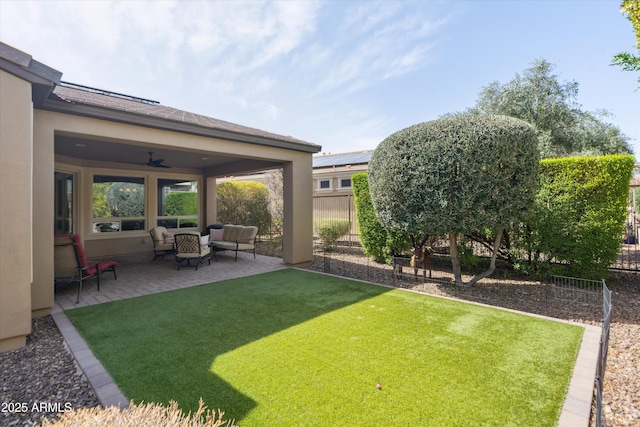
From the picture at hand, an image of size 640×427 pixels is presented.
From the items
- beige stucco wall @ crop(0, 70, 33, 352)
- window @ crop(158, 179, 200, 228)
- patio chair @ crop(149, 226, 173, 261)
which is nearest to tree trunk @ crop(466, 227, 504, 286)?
beige stucco wall @ crop(0, 70, 33, 352)

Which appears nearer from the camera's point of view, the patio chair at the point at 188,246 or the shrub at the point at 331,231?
the patio chair at the point at 188,246

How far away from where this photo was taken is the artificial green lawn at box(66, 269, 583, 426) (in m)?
2.87

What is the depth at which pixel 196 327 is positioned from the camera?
4867 mm

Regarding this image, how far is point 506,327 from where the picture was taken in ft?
16.0

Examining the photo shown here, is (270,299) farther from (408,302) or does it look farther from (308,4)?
(308,4)

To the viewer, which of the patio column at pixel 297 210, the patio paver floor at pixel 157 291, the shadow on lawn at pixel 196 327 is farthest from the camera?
the patio column at pixel 297 210

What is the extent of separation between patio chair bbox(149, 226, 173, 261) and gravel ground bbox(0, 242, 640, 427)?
578 centimetres

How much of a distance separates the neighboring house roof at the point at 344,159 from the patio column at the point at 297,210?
31.3 feet

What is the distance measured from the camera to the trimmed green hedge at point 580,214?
249 inches

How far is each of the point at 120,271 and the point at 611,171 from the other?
12.9 meters

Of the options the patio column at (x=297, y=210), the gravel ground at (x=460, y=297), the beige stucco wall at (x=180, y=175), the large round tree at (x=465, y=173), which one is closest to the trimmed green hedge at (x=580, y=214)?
the gravel ground at (x=460, y=297)

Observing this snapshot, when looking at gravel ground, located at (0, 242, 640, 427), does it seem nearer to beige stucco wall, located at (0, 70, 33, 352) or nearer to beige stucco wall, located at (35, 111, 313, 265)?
beige stucco wall, located at (0, 70, 33, 352)

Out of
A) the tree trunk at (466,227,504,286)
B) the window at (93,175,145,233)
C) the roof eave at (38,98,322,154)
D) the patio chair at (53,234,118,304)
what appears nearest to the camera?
the roof eave at (38,98,322,154)

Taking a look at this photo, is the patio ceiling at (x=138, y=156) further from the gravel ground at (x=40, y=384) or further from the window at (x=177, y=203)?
the gravel ground at (x=40, y=384)
